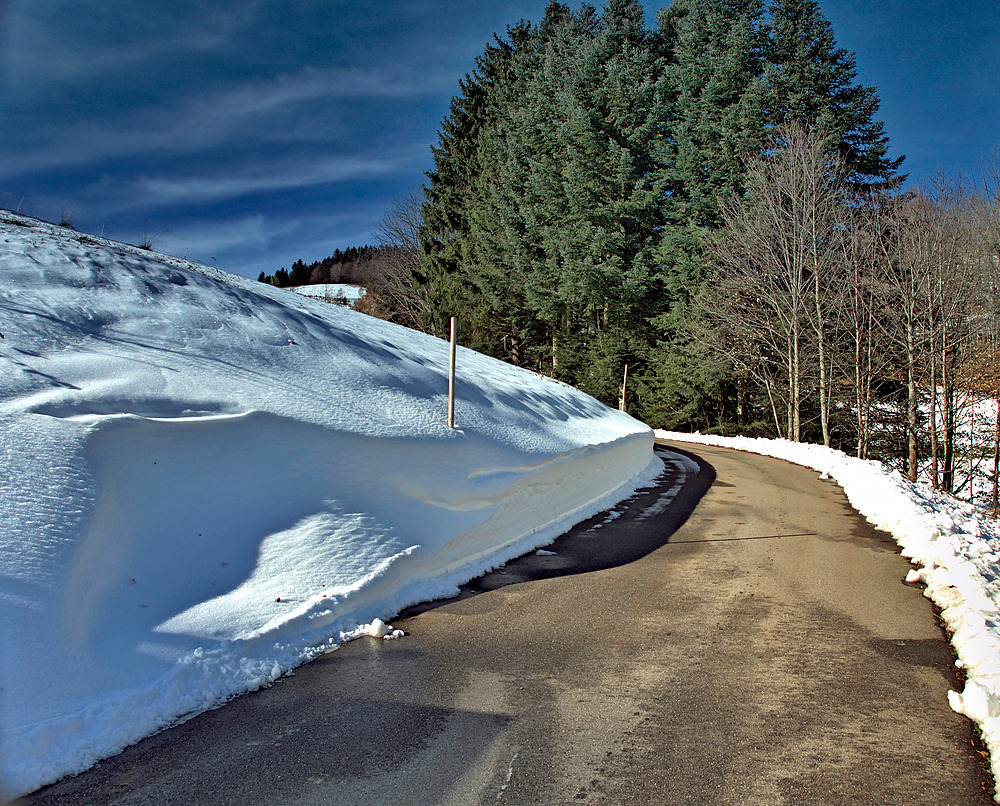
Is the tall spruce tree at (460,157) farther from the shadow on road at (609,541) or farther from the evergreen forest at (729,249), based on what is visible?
the shadow on road at (609,541)

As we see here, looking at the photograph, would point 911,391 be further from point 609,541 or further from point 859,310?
point 609,541

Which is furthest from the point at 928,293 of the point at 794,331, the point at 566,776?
the point at 566,776

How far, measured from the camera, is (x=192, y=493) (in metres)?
5.02

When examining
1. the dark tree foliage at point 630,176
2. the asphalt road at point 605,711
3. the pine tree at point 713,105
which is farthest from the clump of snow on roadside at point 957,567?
the pine tree at point 713,105

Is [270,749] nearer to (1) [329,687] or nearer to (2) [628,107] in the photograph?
(1) [329,687]

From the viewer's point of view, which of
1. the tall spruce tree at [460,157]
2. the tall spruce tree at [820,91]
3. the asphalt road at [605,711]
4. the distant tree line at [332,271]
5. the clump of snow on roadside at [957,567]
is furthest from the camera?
the distant tree line at [332,271]

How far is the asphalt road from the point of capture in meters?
2.89

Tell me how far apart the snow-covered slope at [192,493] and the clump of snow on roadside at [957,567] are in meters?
3.93

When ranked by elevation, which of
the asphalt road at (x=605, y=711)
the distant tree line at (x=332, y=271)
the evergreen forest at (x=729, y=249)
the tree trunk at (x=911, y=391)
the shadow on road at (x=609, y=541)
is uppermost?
the distant tree line at (x=332, y=271)

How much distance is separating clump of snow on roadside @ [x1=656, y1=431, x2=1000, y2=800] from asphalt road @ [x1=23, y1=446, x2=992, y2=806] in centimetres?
13

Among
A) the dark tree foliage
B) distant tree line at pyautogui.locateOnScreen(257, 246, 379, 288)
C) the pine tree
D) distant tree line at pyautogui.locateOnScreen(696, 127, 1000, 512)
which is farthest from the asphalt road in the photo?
distant tree line at pyautogui.locateOnScreen(257, 246, 379, 288)

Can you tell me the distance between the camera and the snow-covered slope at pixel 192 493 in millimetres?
3531

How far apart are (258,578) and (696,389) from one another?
26700mm

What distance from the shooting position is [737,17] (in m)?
30.4
